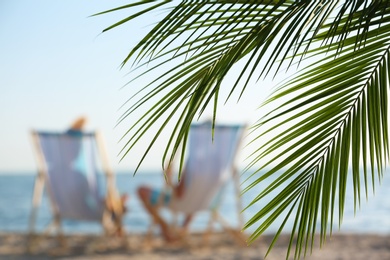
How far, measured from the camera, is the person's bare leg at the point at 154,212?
18.6 ft

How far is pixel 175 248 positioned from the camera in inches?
216

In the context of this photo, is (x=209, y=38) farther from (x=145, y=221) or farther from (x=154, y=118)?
(x=145, y=221)

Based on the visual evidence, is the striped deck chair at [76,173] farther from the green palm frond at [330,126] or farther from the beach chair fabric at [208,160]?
the green palm frond at [330,126]

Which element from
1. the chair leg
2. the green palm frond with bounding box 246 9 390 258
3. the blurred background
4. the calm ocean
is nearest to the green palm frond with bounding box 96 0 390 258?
the green palm frond with bounding box 246 9 390 258

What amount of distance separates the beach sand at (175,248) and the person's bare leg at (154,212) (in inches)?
3.3

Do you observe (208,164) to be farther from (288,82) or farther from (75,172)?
(288,82)

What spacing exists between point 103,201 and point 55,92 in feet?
51.7

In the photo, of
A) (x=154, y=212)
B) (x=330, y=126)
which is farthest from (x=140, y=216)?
(x=330, y=126)

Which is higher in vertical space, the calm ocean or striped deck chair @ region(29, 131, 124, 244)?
striped deck chair @ region(29, 131, 124, 244)

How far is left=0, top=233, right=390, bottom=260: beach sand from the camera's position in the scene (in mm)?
5031

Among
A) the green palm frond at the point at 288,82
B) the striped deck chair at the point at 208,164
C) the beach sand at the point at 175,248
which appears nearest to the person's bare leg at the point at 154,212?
the beach sand at the point at 175,248

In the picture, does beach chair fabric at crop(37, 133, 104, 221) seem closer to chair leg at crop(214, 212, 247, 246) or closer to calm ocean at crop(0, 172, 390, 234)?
chair leg at crop(214, 212, 247, 246)

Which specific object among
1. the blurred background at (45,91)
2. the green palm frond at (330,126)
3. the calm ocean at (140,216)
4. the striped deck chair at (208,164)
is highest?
the green palm frond at (330,126)

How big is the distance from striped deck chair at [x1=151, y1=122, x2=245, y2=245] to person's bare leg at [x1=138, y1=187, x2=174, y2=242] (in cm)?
31
